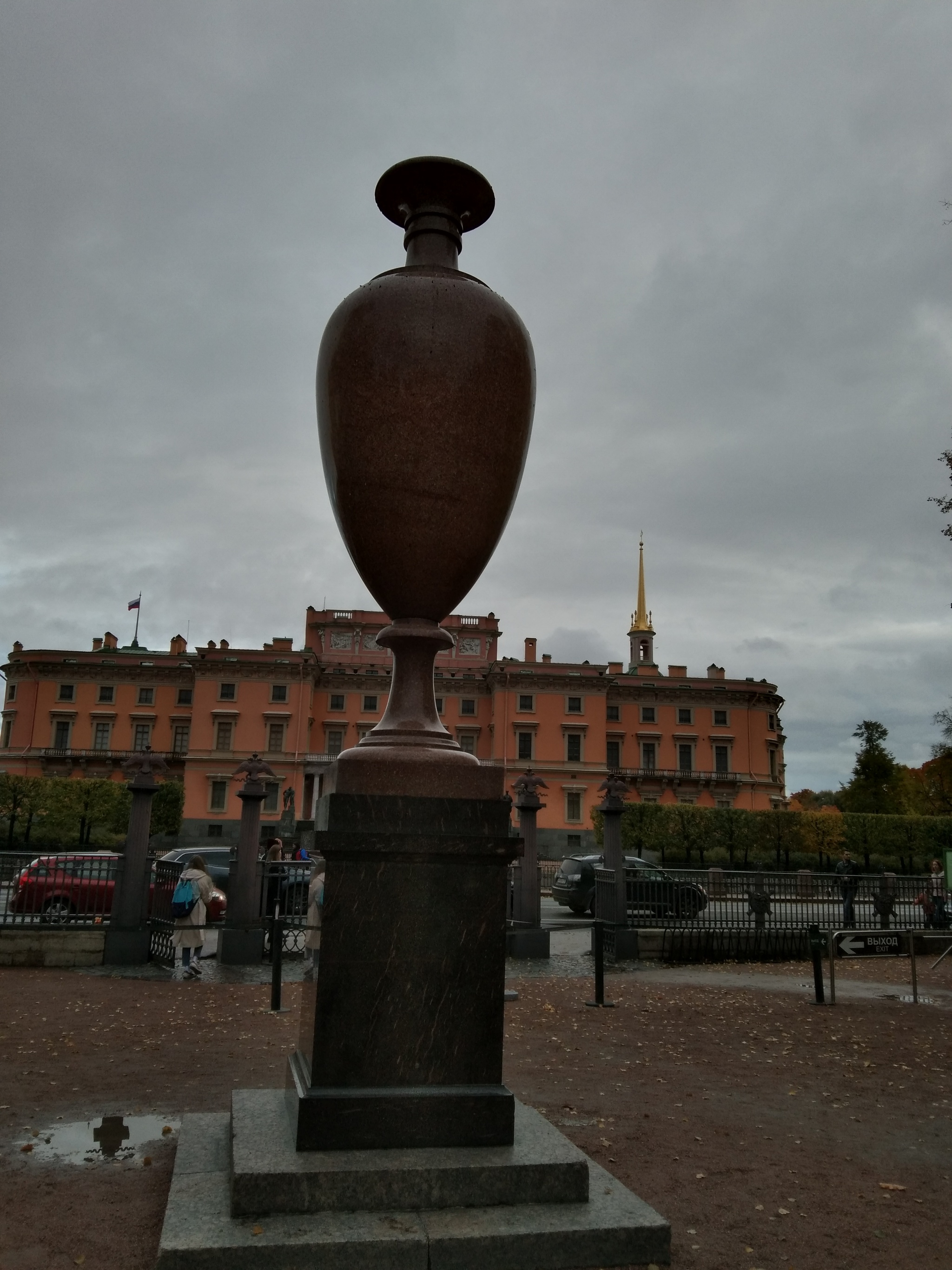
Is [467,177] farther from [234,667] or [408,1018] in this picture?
[234,667]

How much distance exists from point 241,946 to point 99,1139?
8060mm

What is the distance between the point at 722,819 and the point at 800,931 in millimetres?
28397

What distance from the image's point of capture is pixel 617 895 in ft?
45.4

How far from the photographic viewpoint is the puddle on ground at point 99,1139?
169 inches

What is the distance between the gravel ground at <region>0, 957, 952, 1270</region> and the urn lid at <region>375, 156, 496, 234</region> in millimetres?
4285

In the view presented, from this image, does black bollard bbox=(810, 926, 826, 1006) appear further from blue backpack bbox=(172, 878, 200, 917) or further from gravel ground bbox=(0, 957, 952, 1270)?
blue backpack bbox=(172, 878, 200, 917)

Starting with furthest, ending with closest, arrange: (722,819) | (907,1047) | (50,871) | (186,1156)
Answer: (722,819), (50,871), (907,1047), (186,1156)

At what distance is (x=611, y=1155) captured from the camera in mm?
4551

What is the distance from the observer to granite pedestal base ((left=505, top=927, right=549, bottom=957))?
13688 millimetres

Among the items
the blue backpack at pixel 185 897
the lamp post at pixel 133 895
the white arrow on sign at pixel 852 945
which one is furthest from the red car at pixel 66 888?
the white arrow on sign at pixel 852 945

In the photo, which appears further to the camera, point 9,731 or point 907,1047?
point 9,731

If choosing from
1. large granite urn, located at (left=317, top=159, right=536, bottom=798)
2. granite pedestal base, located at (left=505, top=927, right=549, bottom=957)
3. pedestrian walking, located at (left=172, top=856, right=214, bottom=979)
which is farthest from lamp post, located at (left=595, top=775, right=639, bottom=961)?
large granite urn, located at (left=317, top=159, right=536, bottom=798)

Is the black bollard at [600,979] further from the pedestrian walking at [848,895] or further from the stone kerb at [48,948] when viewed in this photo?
the pedestrian walking at [848,895]

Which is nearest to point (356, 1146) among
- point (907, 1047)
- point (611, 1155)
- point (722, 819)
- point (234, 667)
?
point (611, 1155)
